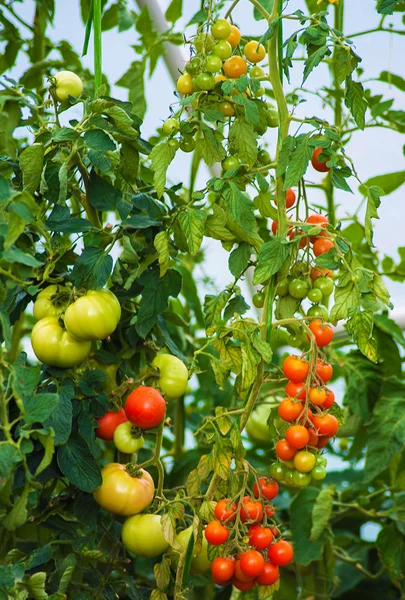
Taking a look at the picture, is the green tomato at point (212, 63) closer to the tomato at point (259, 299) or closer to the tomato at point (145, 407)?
the tomato at point (259, 299)

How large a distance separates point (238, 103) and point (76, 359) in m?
0.31

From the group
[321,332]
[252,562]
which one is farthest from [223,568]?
[321,332]

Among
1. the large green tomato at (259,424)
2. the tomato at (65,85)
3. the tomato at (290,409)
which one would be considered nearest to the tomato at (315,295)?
the tomato at (290,409)

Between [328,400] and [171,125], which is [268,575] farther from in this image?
[171,125]

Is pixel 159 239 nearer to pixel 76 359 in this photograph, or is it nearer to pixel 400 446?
pixel 76 359

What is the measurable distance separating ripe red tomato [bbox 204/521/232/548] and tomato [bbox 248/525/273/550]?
0.03 metres

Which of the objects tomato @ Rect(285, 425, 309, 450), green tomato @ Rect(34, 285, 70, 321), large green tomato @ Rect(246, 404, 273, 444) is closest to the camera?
tomato @ Rect(285, 425, 309, 450)

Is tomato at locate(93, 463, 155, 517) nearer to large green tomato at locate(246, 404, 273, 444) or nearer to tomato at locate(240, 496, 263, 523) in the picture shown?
tomato at locate(240, 496, 263, 523)

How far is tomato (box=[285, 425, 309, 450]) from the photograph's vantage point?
2.40ft

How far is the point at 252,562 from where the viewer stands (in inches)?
29.4

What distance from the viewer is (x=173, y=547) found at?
0.78m

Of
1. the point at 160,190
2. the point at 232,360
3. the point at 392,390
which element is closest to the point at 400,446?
the point at 392,390

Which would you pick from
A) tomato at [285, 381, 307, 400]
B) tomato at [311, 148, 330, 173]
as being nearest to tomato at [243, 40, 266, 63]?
tomato at [311, 148, 330, 173]

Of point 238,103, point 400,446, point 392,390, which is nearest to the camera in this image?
point 238,103
